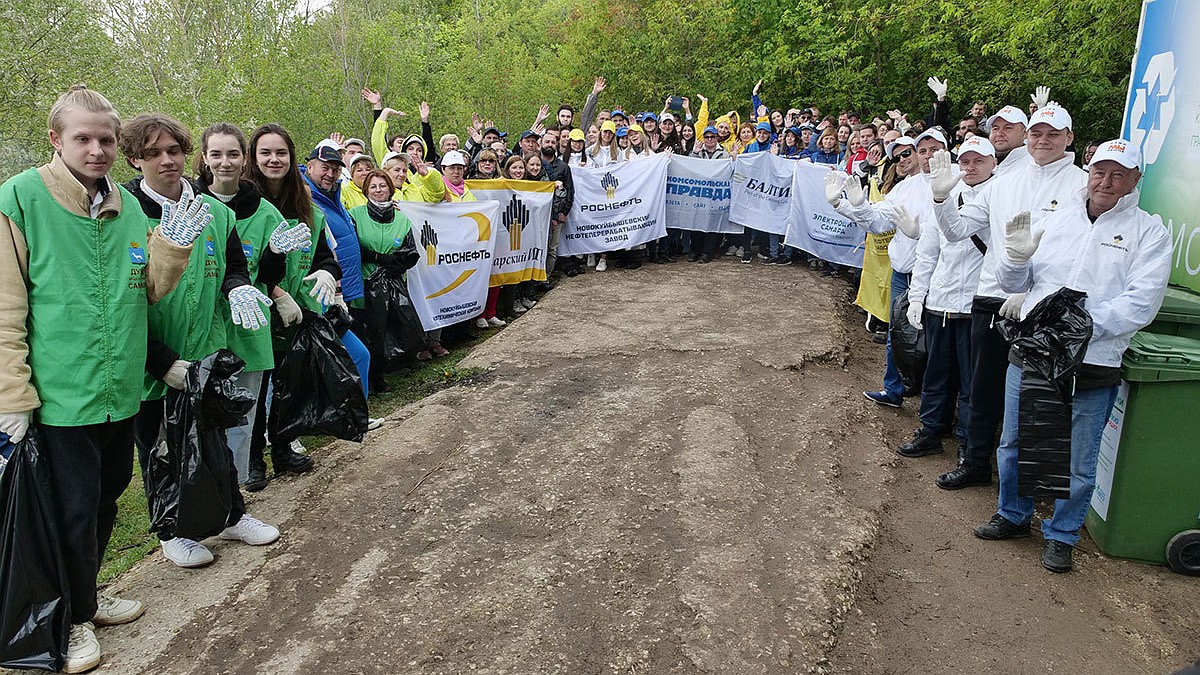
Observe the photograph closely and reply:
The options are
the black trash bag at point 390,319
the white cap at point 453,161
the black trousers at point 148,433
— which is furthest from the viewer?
the white cap at point 453,161

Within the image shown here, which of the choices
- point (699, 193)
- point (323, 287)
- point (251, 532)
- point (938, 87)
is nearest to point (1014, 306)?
point (323, 287)

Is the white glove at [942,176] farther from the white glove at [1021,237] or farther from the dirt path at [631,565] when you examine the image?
the dirt path at [631,565]

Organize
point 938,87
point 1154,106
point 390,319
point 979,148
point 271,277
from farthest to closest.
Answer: point 938,87
point 390,319
point 1154,106
point 979,148
point 271,277

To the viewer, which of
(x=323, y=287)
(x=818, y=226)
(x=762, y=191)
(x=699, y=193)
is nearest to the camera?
(x=323, y=287)

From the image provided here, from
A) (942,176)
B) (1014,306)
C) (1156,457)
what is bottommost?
(1156,457)

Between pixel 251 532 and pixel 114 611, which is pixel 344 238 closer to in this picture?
pixel 251 532

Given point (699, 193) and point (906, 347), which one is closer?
point (906, 347)

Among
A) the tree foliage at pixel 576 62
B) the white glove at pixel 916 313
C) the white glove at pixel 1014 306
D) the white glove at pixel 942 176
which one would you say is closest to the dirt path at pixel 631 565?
the white glove at pixel 916 313

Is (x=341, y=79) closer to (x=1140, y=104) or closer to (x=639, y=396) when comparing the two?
(x=639, y=396)

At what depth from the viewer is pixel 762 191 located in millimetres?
11320

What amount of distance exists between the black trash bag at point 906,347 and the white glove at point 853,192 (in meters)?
0.78

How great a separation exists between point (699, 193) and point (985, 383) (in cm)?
720

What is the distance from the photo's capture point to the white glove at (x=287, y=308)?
14.1 ft

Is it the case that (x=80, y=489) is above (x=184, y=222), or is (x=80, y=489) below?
below
